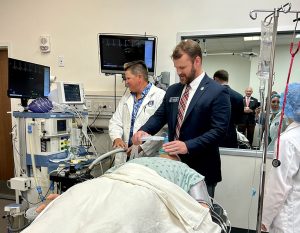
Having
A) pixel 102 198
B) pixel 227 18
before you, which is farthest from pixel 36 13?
pixel 102 198

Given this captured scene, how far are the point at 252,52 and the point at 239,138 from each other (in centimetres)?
83

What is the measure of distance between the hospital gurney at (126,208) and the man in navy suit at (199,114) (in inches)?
21.4

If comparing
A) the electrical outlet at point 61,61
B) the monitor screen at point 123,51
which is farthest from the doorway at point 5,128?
the monitor screen at point 123,51

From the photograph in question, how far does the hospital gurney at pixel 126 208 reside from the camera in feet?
2.67

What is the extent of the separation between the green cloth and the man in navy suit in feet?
0.91

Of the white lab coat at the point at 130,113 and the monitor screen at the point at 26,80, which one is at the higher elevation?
the monitor screen at the point at 26,80

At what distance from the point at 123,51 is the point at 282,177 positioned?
1800 millimetres

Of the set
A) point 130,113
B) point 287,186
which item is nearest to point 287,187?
point 287,186

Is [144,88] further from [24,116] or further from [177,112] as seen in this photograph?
[24,116]

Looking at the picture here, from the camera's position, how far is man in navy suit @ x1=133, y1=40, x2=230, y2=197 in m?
1.65

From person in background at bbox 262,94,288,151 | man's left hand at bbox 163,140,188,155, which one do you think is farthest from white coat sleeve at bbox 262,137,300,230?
person in background at bbox 262,94,288,151

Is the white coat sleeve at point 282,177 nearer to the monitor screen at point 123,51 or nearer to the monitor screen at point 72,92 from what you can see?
the monitor screen at point 123,51

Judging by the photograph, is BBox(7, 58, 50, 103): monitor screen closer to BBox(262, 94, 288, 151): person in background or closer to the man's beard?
the man's beard

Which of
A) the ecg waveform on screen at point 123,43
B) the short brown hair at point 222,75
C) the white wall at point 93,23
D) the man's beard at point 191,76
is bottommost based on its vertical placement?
the man's beard at point 191,76
